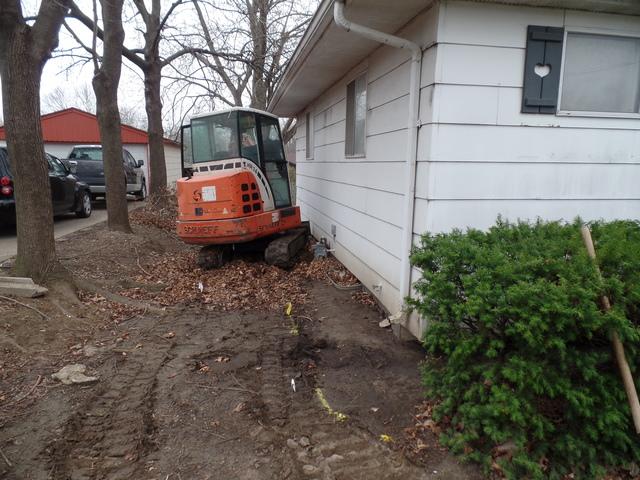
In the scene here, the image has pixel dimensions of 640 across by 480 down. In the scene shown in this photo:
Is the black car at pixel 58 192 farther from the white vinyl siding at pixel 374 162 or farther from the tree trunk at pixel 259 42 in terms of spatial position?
the white vinyl siding at pixel 374 162

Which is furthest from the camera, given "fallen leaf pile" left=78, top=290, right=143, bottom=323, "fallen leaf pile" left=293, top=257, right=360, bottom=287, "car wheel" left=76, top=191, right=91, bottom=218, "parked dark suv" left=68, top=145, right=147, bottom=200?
"parked dark suv" left=68, top=145, right=147, bottom=200

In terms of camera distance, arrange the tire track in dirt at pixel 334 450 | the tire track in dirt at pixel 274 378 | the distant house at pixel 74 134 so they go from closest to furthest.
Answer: the tire track in dirt at pixel 334 450 → the tire track in dirt at pixel 274 378 → the distant house at pixel 74 134

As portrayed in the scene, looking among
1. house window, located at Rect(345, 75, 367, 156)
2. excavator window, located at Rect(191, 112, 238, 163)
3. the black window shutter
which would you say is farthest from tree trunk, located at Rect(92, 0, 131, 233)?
the black window shutter

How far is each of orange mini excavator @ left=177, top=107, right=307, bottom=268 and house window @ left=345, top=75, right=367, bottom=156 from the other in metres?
1.59

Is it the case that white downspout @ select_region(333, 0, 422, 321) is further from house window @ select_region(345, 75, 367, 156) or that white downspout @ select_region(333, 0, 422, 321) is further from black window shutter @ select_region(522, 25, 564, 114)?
house window @ select_region(345, 75, 367, 156)

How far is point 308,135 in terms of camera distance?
35.4 ft

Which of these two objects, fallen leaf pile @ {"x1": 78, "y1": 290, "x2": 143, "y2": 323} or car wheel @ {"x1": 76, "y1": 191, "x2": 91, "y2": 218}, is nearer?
fallen leaf pile @ {"x1": 78, "y1": 290, "x2": 143, "y2": 323}

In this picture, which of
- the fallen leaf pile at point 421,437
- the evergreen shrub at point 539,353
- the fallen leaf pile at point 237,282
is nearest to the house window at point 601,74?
the evergreen shrub at point 539,353

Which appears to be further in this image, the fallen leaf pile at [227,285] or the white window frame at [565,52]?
the fallen leaf pile at [227,285]

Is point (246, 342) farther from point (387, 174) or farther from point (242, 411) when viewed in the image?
point (387, 174)

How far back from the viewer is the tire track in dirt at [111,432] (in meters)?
2.68

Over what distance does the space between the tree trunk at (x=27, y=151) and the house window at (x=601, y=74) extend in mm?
5673

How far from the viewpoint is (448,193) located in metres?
3.93

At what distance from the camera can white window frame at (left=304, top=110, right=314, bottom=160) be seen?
10250 millimetres
